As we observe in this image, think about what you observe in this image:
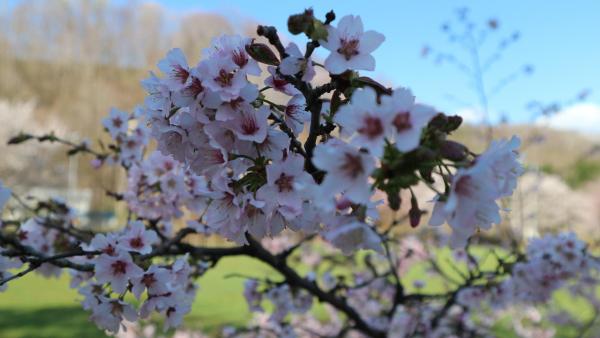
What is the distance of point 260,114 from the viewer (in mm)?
732

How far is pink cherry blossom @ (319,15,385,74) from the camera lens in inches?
27.3

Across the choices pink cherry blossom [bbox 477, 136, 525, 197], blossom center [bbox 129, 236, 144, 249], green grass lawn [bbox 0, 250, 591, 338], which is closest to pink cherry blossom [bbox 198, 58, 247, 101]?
pink cherry blossom [bbox 477, 136, 525, 197]

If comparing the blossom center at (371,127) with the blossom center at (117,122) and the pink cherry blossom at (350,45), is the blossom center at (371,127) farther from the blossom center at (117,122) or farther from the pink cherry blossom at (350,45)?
the blossom center at (117,122)

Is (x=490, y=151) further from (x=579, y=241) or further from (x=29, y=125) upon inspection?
(x=29, y=125)

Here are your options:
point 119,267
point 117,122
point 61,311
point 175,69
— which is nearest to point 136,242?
point 119,267

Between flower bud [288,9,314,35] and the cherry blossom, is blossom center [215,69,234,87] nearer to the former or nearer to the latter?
flower bud [288,9,314,35]

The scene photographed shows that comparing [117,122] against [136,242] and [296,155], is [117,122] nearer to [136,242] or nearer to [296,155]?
[136,242]

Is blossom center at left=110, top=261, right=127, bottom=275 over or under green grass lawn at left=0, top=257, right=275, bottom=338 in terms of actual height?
under

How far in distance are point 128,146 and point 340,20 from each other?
1.57 meters

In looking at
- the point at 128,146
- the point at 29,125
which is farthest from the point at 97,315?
the point at 29,125

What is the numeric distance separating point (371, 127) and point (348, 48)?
0.17 meters

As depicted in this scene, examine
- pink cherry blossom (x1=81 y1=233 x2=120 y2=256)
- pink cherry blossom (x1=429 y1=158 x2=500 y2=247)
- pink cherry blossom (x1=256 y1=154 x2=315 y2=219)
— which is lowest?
pink cherry blossom (x1=429 y1=158 x2=500 y2=247)

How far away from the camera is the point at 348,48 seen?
713 millimetres

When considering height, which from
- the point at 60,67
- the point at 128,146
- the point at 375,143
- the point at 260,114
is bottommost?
the point at 375,143
